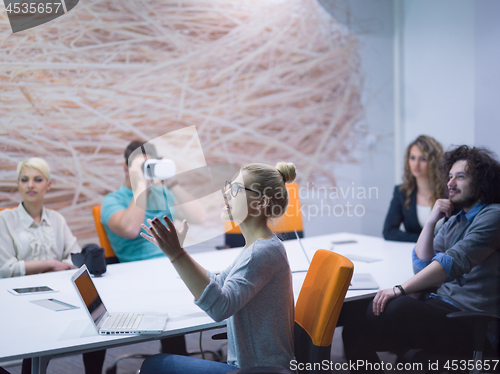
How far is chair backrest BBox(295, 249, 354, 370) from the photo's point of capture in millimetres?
1316

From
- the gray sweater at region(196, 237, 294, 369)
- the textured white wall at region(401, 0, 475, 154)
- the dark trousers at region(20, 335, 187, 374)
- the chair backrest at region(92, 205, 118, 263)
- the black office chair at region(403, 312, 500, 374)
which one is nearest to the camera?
the gray sweater at region(196, 237, 294, 369)

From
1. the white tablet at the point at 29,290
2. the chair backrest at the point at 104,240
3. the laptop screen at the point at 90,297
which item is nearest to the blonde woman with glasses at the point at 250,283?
the laptop screen at the point at 90,297

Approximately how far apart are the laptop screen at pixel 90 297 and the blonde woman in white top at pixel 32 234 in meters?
0.96

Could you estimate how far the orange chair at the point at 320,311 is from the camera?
1.31 meters

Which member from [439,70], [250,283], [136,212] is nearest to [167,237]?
[250,283]

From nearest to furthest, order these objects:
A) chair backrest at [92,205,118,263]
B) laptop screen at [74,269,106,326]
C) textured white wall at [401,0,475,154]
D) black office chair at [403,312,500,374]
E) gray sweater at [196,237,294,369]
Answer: gray sweater at [196,237,294,369], laptop screen at [74,269,106,326], black office chair at [403,312,500,374], chair backrest at [92,205,118,263], textured white wall at [401,0,475,154]

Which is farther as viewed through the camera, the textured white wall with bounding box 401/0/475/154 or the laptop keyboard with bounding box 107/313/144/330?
the textured white wall with bounding box 401/0/475/154

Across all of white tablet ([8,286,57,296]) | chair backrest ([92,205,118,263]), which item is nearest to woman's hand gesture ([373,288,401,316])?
white tablet ([8,286,57,296])

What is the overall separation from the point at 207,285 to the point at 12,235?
164 cm

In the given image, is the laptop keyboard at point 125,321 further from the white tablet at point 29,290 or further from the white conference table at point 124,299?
the white tablet at point 29,290

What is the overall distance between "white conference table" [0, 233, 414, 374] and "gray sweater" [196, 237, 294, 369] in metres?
0.20

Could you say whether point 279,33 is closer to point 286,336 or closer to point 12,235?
point 12,235

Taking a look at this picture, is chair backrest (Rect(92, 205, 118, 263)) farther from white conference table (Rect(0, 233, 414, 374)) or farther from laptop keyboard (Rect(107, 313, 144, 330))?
laptop keyboard (Rect(107, 313, 144, 330))

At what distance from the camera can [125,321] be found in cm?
148
